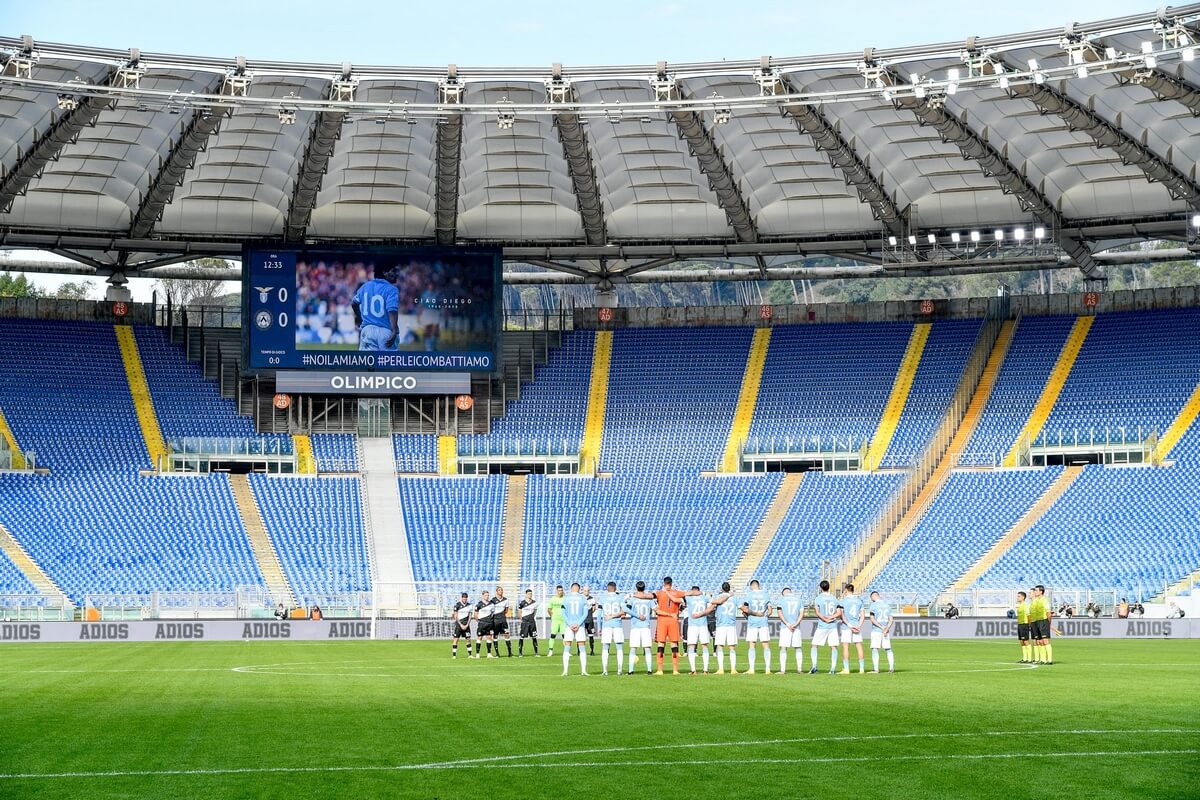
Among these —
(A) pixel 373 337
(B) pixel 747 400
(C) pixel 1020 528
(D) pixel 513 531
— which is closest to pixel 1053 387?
(C) pixel 1020 528

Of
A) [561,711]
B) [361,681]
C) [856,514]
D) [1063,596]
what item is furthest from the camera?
[856,514]

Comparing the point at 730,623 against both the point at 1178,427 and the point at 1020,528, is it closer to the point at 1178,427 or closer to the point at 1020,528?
the point at 1020,528

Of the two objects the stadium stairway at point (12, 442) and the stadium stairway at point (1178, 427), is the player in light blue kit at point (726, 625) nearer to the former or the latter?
the stadium stairway at point (1178, 427)

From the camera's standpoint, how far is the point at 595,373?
65.9 metres

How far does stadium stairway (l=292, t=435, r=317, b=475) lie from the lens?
60781 mm

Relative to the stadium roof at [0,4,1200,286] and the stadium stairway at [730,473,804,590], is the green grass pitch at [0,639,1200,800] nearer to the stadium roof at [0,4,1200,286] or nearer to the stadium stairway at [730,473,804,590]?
the stadium roof at [0,4,1200,286]

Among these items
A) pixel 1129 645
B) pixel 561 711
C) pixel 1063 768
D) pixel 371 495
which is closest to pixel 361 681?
pixel 561 711

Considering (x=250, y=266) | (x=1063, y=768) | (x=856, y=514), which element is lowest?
(x=1063, y=768)

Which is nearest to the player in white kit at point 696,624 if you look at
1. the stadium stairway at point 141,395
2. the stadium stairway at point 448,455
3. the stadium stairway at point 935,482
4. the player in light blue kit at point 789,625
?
the player in light blue kit at point 789,625

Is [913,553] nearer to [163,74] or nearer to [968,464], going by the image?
[968,464]

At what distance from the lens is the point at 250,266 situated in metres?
57.8

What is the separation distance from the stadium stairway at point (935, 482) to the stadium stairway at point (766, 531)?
3.09 m

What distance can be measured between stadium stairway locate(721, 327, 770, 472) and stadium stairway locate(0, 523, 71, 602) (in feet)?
82.3

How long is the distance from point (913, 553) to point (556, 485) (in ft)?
47.3
